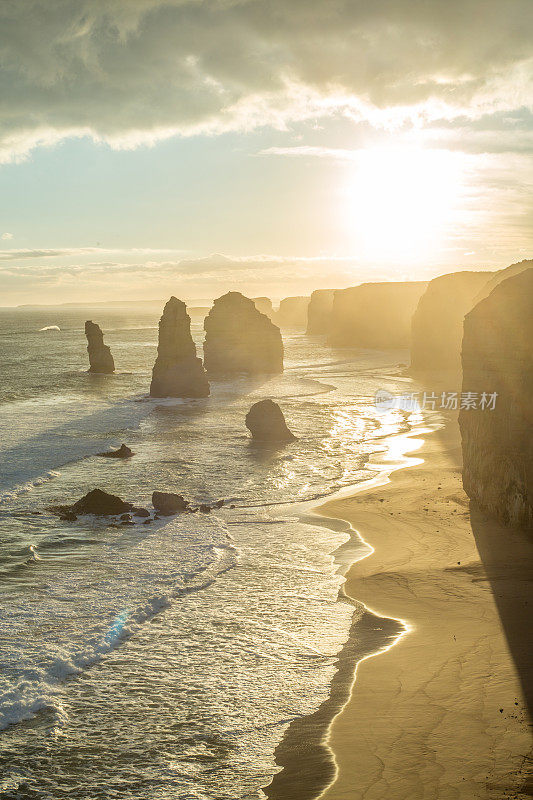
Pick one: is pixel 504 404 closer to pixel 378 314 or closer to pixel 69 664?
pixel 69 664

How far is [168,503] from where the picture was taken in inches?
938

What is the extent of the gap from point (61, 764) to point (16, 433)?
33868 mm

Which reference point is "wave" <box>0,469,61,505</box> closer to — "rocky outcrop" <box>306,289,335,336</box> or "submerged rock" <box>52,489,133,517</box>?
"submerged rock" <box>52,489,133,517</box>

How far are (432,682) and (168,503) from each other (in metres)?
13.9

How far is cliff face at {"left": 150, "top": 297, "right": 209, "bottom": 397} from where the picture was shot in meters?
58.3

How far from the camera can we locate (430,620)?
1438 centimetres

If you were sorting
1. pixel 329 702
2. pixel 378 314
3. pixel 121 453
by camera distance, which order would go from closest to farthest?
pixel 329 702 < pixel 121 453 < pixel 378 314

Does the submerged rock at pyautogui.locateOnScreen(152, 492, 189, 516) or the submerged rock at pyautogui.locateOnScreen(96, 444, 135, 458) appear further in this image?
the submerged rock at pyautogui.locateOnScreen(96, 444, 135, 458)

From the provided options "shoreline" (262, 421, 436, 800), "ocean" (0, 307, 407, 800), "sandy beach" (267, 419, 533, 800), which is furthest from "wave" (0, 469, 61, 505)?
"sandy beach" (267, 419, 533, 800)

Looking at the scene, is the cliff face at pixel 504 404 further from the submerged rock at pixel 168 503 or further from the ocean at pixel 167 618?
the submerged rock at pixel 168 503

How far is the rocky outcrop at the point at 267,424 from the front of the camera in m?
37.4

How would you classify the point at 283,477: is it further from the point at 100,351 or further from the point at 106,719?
the point at 100,351

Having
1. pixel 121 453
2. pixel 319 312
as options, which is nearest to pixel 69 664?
pixel 121 453

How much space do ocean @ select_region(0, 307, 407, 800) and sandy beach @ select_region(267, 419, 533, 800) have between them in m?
0.70
